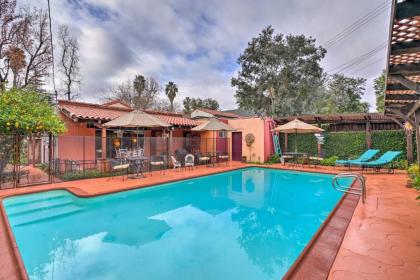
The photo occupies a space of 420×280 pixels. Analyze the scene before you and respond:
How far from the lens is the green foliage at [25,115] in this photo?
6609 millimetres

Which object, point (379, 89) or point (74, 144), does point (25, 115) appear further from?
point (379, 89)

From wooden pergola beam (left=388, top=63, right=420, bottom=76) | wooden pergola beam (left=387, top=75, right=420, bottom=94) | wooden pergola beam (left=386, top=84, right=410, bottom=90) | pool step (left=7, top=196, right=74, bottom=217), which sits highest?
wooden pergola beam (left=386, top=84, right=410, bottom=90)

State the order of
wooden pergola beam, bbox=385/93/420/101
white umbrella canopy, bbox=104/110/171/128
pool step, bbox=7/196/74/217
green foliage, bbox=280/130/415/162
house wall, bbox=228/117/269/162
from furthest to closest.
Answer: house wall, bbox=228/117/269/162
green foliage, bbox=280/130/415/162
white umbrella canopy, bbox=104/110/171/128
pool step, bbox=7/196/74/217
wooden pergola beam, bbox=385/93/420/101

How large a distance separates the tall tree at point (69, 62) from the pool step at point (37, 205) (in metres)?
19.1

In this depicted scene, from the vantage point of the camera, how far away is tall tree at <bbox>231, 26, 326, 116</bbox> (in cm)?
2089

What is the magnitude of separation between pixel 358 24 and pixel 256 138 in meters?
10.6

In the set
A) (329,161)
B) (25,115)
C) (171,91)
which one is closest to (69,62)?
(171,91)

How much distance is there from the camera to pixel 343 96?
2555cm

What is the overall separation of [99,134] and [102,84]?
57.8ft

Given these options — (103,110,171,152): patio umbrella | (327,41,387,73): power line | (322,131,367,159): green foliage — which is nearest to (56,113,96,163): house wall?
(103,110,171,152): patio umbrella

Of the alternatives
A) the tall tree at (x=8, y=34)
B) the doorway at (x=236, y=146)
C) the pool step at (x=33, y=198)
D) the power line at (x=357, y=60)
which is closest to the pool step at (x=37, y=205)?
the pool step at (x=33, y=198)

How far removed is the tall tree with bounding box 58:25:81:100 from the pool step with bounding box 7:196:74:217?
19.1 meters

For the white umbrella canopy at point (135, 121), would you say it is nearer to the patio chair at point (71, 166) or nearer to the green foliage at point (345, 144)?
the patio chair at point (71, 166)

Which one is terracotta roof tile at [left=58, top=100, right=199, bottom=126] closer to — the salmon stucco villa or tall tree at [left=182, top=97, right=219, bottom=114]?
the salmon stucco villa
